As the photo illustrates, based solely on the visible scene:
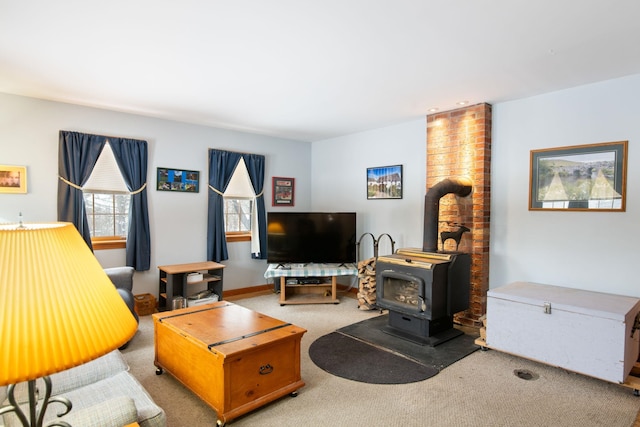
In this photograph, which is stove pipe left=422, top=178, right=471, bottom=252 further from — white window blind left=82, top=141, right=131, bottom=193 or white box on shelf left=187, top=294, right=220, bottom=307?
white window blind left=82, top=141, right=131, bottom=193

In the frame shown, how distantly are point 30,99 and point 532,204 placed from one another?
5.24 metres

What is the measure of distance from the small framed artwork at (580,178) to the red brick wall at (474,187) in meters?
0.47

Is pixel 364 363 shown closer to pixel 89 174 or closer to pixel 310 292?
pixel 310 292

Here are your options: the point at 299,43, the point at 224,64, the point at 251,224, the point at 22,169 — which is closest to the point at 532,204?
the point at 299,43

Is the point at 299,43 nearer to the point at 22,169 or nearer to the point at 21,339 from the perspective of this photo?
the point at 21,339

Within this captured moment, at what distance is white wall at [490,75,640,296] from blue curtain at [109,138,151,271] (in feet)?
13.2

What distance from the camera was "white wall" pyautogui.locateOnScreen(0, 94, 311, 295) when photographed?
12.5 ft

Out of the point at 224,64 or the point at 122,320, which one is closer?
the point at 122,320

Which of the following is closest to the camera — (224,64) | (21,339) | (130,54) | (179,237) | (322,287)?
(21,339)

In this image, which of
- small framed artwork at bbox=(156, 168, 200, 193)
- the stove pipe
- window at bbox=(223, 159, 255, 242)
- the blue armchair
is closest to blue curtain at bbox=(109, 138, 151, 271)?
small framed artwork at bbox=(156, 168, 200, 193)

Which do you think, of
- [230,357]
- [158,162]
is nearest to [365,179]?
[158,162]

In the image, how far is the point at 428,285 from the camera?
3.43 meters

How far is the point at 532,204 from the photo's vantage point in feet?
A: 12.3

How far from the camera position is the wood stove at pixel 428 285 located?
3.48 m
